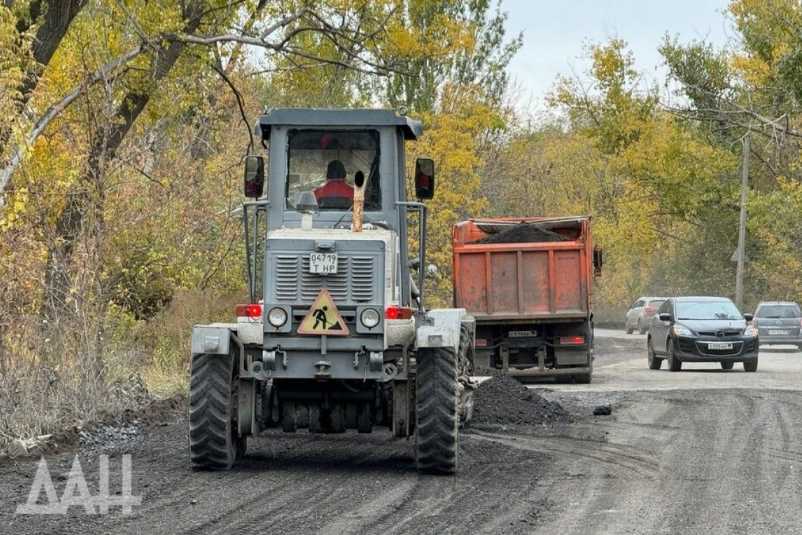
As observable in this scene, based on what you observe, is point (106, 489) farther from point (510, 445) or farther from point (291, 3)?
point (291, 3)

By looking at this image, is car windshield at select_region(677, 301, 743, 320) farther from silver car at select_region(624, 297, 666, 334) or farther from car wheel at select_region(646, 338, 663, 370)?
silver car at select_region(624, 297, 666, 334)

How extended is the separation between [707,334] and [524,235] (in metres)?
5.91

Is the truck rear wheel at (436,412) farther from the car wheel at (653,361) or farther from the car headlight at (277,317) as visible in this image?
the car wheel at (653,361)

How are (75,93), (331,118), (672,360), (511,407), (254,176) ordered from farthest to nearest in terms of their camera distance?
(672,360)
(75,93)
(511,407)
(331,118)
(254,176)

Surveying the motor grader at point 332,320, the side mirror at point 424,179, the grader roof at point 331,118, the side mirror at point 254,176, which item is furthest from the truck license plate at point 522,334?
the side mirror at point 254,176

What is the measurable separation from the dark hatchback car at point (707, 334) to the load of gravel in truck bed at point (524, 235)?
5.21m

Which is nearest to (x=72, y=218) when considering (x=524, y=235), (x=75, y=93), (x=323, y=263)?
(x=75, y=93)

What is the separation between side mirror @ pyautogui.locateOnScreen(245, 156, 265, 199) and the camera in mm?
12977

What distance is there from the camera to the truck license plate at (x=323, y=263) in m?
12.8

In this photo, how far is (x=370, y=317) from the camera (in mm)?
12750

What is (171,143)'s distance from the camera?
31312 mm

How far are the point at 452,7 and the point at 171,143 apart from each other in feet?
46.7

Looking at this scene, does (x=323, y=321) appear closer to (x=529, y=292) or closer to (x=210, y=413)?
(x=210, y=413)

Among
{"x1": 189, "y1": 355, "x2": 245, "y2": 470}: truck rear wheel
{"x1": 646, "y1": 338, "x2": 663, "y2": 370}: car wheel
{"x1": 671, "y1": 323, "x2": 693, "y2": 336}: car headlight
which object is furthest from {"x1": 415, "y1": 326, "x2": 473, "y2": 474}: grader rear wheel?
{"x1": 646, "y1": 338, "x2": 663, "y2": 370}: car wheel
